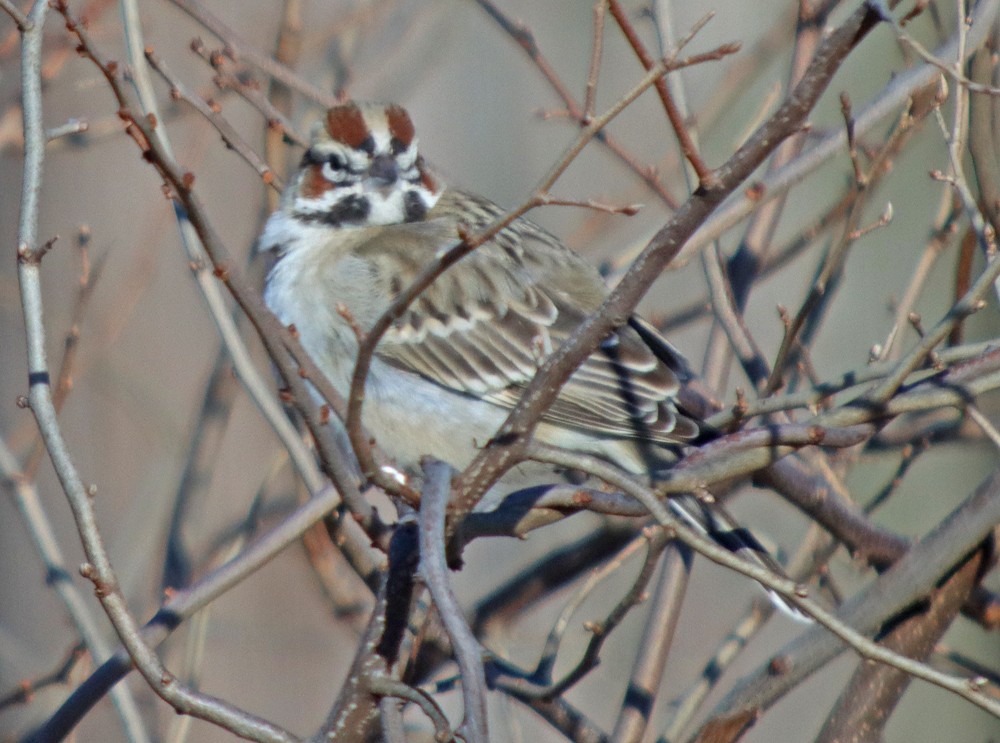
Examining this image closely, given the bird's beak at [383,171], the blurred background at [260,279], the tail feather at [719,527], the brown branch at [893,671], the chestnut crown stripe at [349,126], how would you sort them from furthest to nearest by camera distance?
1. the blurred background at [260,279]
2. the bird's beak at [383,171]
3. the chestnut crown stripe at [349,126]
4. the tail feather at [719,527]
5. the brown branch at [893,671]

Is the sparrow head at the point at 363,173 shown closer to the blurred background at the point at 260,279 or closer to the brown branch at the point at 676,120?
the blurred background at the point at 260,279

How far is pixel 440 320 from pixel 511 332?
0.26 m

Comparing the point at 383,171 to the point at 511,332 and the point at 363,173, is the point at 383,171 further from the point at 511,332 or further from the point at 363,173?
the point at 511,332

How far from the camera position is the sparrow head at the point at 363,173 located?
15.3 ft

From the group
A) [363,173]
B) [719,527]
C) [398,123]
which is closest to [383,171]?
[363,173]

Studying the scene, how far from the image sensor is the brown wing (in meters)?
4.40

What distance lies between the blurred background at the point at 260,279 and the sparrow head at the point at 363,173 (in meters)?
0.48

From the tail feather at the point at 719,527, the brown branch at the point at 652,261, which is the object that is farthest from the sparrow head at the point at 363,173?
the brown branch at the point at 652,261

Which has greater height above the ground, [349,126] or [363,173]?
[349,126]

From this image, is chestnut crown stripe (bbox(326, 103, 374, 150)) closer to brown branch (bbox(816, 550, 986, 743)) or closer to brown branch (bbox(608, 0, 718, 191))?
brown branch (bbox(608, 0, 718, 191))

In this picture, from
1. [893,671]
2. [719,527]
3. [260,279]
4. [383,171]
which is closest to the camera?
[893,671]

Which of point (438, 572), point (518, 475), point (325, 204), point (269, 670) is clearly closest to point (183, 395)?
point (269, 670)

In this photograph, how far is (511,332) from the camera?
454cm

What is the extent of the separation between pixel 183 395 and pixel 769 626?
4550mm
